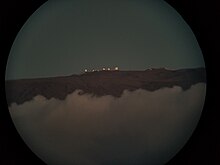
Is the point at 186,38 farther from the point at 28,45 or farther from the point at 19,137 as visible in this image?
the point at 19,137

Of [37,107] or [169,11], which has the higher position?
[169,11]

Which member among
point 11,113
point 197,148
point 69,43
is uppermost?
point 69,43

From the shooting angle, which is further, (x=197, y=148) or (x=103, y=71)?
(x=197, y=148)

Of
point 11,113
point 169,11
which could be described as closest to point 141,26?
point 169,11

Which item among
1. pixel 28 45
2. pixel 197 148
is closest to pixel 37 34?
pixel 28 45

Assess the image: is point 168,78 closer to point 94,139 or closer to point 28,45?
point 94,139

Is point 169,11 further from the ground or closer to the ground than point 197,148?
further from the ground
